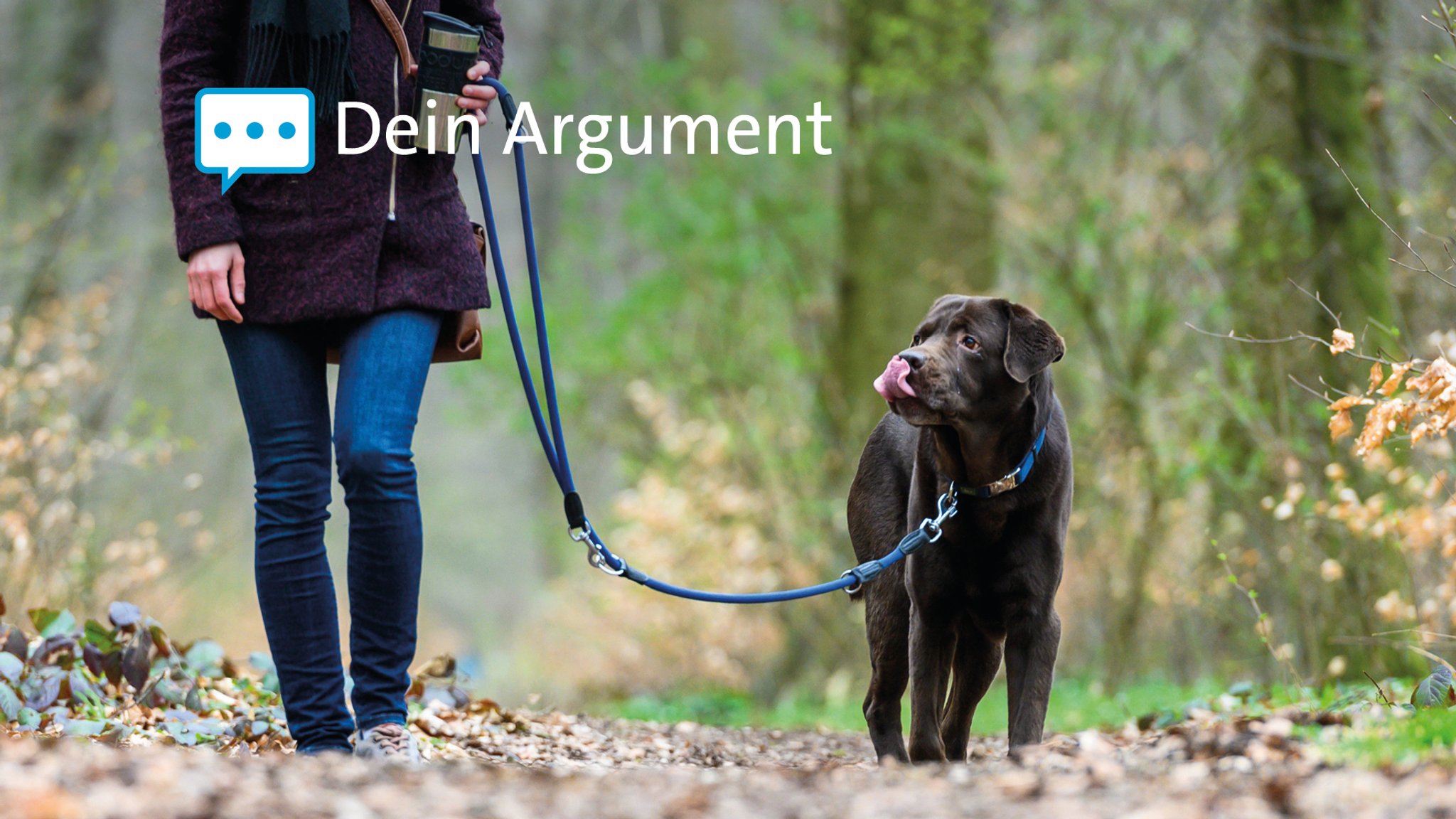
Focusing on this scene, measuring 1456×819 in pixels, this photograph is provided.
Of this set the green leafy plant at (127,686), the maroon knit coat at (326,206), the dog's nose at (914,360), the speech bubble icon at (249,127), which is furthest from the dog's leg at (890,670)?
the speech bubble icon at (249,127)

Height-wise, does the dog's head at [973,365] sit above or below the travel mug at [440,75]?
below

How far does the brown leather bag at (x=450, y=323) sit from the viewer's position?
3426mm

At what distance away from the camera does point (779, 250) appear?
34.7 feet

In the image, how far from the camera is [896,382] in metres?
3.72

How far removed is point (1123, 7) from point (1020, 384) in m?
6.15

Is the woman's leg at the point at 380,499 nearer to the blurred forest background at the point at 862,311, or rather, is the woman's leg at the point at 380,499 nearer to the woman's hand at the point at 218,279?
the woman's hand at the point at 218,279

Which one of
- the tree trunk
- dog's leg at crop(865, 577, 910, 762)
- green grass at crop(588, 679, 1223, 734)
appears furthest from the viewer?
the tree trunk

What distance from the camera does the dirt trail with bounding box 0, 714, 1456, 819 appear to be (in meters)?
A: 2.28

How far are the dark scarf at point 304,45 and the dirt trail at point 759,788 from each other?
155 cm

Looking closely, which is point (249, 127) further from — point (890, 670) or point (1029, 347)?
point (890, 670)

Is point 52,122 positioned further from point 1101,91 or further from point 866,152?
point 1101,91

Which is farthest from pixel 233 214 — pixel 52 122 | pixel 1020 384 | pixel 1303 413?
pixel 52 122

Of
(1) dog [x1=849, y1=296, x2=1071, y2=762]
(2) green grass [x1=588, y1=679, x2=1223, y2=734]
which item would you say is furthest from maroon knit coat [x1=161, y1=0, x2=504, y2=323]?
(2) green grass [x1=588, y1=679, x2=1223, y2=734]

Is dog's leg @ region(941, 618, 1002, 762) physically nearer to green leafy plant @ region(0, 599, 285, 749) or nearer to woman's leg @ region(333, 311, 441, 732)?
woman's leg @ region(333, 311, 441, 732)
